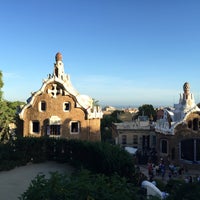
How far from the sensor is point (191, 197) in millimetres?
8844

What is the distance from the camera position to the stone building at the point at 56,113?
31422mm

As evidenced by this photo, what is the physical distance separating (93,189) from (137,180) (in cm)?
889

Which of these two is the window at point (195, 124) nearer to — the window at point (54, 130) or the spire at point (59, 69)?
the window at point (54, 130)

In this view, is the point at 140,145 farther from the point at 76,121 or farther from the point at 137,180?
the point at 137,180

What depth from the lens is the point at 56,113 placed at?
1248 inches

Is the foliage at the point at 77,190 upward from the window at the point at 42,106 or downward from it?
downward

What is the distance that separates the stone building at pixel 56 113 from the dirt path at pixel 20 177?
6.82 meters

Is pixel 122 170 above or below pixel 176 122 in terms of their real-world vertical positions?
below

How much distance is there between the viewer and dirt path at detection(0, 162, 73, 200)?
704 inches

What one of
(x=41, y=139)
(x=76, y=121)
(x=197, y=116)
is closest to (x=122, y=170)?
(x=41, y=139)

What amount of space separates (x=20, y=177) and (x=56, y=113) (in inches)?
444

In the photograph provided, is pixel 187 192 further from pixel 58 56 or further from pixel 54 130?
pixel 58 56

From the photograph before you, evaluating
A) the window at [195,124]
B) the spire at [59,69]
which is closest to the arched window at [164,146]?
the window at [195,124]

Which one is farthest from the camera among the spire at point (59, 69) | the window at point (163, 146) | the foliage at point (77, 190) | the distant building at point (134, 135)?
the distant building at point (134, 135)
